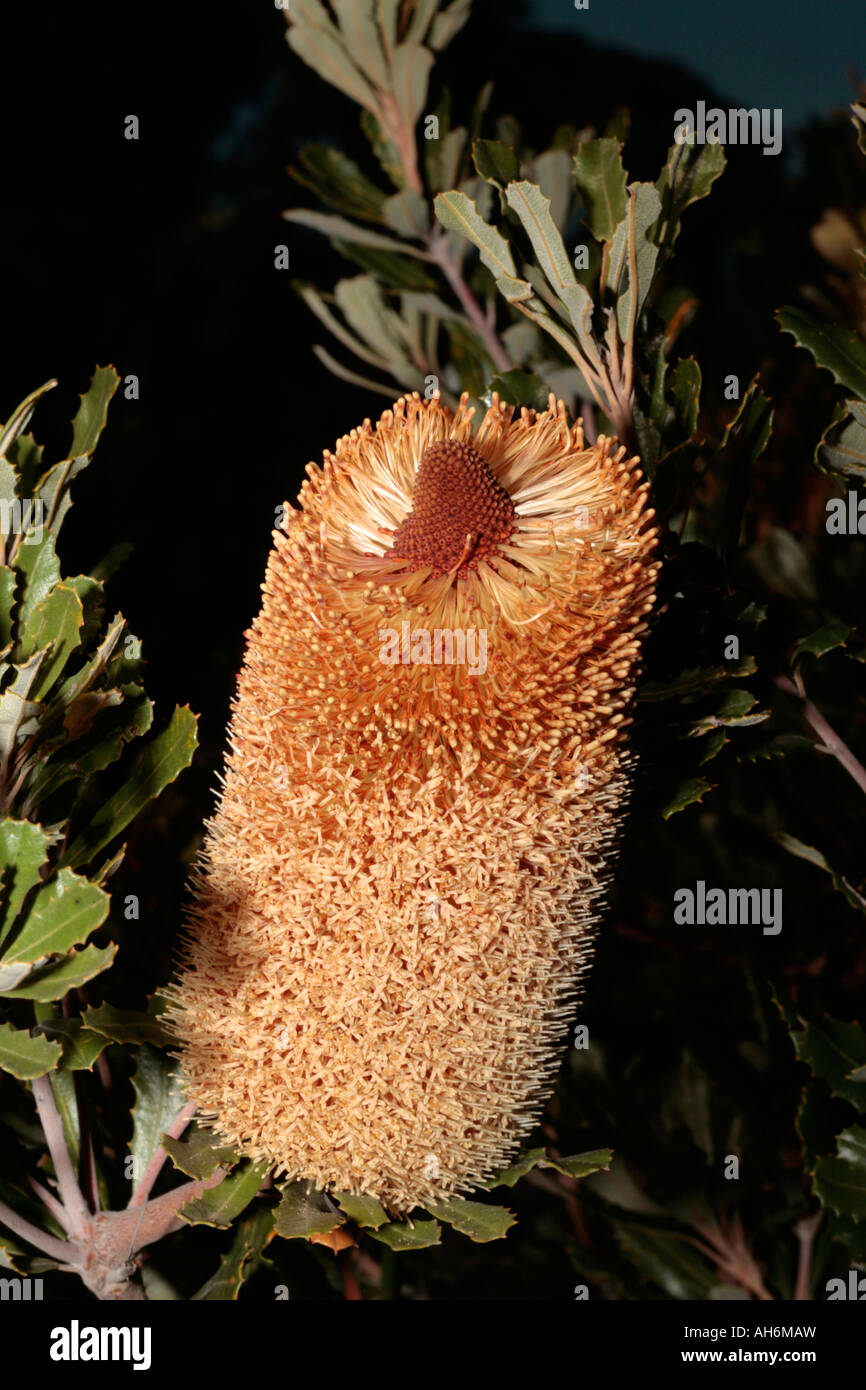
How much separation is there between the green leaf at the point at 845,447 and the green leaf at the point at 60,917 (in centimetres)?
51

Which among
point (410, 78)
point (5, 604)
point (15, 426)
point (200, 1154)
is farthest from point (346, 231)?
point (200, 1154)

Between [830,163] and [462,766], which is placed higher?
[830,163]

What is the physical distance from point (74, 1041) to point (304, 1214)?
0.17 metres

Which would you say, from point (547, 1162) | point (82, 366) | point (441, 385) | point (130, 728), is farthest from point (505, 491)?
point (82, 366)

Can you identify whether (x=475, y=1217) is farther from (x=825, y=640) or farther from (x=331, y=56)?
(x=331, y=56)

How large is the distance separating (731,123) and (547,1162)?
2.30ft

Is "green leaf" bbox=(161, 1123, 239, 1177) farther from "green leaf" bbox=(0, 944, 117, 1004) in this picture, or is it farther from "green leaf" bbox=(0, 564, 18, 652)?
"green leaf" bbox=(0, 564, 18, 652)

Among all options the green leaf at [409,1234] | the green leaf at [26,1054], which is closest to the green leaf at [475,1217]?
the green leaf at [409,1234]

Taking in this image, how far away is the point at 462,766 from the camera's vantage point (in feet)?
1.75

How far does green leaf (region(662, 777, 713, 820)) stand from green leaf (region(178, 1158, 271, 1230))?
31cm

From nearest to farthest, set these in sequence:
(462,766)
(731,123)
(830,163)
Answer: (462,766) → (731,123) → (830,163)

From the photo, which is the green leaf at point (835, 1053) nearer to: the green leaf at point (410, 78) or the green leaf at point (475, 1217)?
the green leaf at point (475, 1217)

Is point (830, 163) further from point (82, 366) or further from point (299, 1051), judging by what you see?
point (299, 1051)

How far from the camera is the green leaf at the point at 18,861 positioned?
558mm
